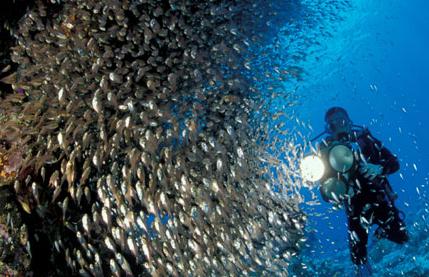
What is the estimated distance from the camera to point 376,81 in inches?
3989

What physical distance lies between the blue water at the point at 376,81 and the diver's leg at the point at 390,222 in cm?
238

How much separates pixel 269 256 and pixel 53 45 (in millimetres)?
4552

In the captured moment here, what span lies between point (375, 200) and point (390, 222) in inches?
26.3

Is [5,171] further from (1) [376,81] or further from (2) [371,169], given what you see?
(1) [376,81]

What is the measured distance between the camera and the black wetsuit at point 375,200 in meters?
7.08

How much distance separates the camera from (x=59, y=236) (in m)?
5.00

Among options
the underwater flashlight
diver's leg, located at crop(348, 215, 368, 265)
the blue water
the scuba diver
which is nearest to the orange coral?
the underwater flashlight

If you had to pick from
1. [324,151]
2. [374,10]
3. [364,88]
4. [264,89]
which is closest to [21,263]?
[324,151]

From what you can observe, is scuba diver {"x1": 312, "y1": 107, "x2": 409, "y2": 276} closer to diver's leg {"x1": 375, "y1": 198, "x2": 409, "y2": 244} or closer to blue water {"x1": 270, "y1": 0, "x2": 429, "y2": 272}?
diver's leg {"x1": 375, "y1": 198, "x2": 409, "y2": 244}

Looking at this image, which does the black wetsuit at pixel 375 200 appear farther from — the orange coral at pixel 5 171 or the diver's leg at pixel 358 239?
the orange coral at pixel 5 171

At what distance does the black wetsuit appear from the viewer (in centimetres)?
708

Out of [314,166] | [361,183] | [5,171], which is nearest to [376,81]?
[361,183]

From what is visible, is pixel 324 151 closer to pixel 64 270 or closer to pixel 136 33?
pixel 136 33

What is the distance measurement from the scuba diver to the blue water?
7.32 feet
